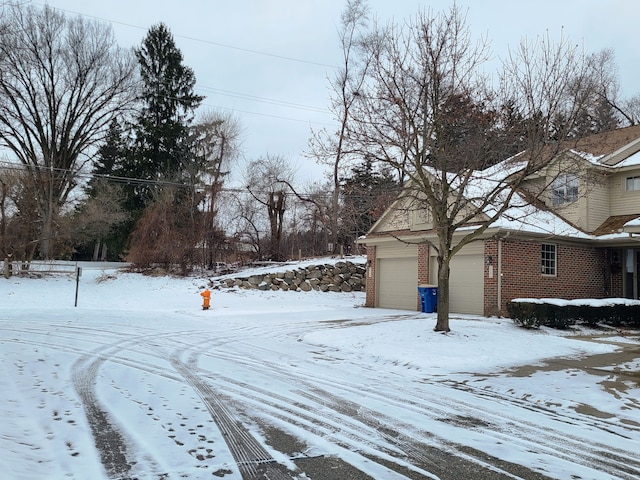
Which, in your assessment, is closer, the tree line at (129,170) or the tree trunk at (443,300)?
the tree trunk at (443,300)

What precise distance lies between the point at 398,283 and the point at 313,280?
484cm

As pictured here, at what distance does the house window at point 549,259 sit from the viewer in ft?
56.1

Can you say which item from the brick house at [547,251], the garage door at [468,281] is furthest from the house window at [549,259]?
the garage door at [468,281]

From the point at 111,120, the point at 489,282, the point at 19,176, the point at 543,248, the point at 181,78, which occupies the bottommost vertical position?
the point at 489,282

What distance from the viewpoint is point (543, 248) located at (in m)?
17.1

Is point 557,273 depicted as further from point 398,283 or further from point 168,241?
point 168,241

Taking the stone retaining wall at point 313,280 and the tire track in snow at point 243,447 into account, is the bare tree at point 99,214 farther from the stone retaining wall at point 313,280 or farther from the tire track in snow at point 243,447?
the tire track in snow at point 243,447

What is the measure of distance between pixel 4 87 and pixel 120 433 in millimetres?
28884

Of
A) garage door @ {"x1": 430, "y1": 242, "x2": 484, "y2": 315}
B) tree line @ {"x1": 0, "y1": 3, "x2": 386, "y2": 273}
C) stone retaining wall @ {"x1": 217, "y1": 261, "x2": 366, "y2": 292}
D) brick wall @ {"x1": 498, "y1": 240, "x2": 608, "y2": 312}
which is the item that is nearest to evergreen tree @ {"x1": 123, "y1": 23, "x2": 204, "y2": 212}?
tree line @ {"x1": 0, "y1": 3, "x2": 386, "y2": 273}

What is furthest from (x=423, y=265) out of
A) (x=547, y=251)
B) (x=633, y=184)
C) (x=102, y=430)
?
(x=102, y=430)

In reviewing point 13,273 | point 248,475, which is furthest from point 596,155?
point 13,273

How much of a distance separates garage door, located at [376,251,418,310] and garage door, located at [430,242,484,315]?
1.85 m

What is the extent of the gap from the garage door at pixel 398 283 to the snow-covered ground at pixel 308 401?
614 centimetres

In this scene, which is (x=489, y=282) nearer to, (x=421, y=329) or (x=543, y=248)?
(x=543, y=248)
